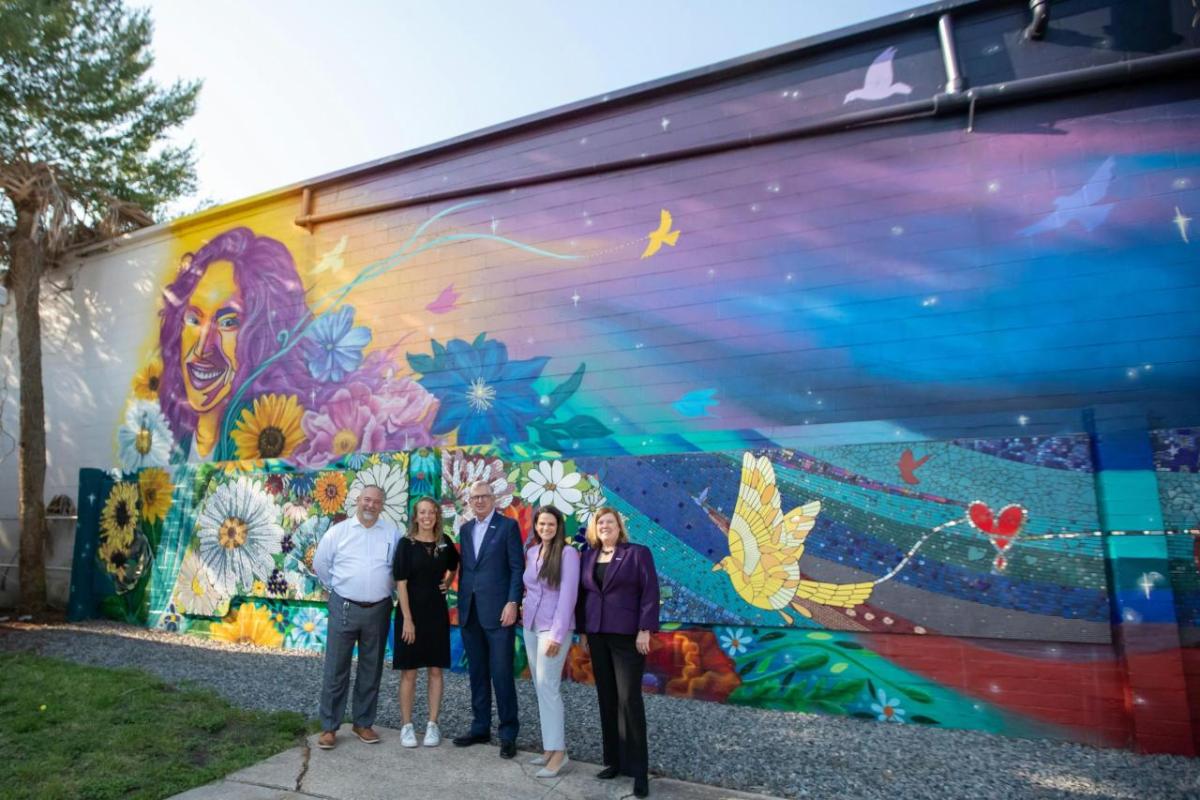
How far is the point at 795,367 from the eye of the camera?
6.32 meters

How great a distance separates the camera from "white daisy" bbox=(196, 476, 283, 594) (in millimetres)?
8094

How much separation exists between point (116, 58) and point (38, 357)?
14.6ft

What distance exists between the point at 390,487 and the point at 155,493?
3.85m

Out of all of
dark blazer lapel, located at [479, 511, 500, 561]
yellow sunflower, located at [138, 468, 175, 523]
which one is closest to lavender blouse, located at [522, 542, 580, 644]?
dark blazer lapel, located at [479, 511, 500, 561]

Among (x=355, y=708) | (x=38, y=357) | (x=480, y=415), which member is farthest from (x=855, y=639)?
(x=38, y=357)

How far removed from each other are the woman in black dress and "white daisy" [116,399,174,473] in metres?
6.73

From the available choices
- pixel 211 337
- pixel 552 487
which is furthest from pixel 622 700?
pixel 211 337

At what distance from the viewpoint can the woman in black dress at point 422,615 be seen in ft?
15.2

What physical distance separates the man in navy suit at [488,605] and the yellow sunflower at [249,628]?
415cm

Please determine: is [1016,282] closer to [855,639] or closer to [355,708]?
[855,639]

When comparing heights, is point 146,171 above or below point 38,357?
above

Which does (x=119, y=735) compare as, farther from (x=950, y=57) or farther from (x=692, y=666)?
(x=950, y=57)

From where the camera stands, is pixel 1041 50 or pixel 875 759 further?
pixel 1041 50

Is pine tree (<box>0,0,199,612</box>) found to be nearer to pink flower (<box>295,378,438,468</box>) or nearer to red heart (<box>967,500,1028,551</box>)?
pink flower (<box>295,378,438,468</box>)
